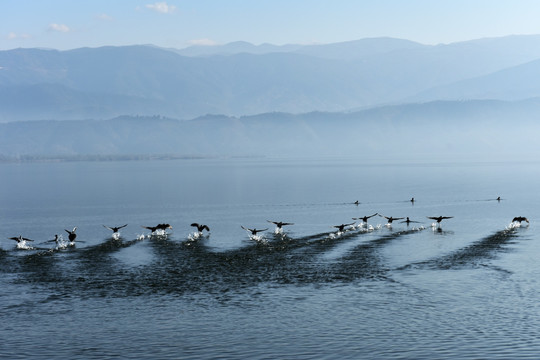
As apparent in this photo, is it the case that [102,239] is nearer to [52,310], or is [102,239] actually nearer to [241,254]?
[241,254]

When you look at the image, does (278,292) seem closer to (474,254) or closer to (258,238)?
(474,254)

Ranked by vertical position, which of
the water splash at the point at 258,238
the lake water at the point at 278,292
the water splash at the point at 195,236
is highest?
the water splash at the point at 195,236

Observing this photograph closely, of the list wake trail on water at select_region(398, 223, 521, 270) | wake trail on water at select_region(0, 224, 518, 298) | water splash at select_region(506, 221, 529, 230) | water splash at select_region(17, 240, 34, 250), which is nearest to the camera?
wake trail on water at select_region(0, 224, 518, 298)

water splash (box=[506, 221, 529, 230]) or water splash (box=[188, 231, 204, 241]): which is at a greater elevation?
water splash (box=[188, 231, 204, 241])

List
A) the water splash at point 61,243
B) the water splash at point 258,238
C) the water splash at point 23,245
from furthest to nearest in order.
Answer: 1. the water splash at point 258,238
2. the water splash at point 23,245
3. the water splash at point 61,243

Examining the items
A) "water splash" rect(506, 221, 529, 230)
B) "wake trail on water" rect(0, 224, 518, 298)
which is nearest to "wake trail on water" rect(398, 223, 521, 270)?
"wake trail on water" rect(0, 224, 518, 298)

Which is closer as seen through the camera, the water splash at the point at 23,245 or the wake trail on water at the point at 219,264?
the wake trail on water at the point at 219,264

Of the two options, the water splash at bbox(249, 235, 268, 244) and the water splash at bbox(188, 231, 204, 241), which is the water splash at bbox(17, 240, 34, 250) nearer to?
the water splash at bbox(188, 231, 204, 241)

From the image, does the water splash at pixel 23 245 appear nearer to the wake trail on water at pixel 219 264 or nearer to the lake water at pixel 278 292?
the lake water at pixel 278 292

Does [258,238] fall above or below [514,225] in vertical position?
above

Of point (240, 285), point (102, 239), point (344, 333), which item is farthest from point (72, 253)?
point (344, 333)

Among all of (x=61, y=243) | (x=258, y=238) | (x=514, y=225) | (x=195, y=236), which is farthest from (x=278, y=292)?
(x=514, y=225)

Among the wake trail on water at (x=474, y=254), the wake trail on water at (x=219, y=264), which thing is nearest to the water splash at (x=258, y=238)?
the wake trail on water at (x=219, y=264)

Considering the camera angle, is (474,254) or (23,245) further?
(23,245)
